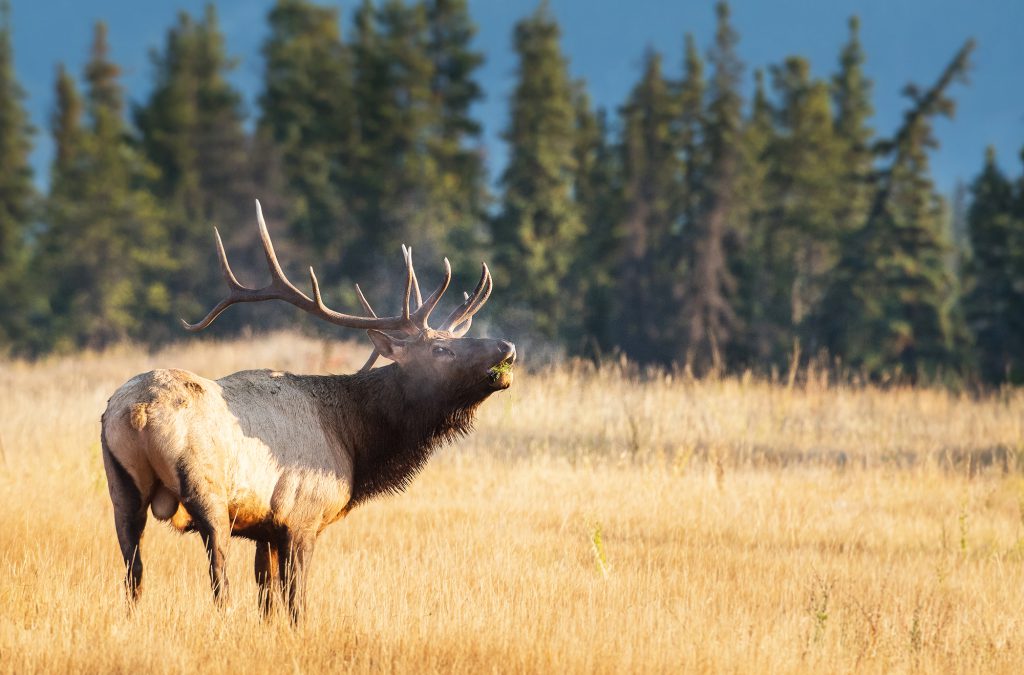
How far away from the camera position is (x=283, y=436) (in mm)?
5277

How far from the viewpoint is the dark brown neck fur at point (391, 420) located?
5.90 metres

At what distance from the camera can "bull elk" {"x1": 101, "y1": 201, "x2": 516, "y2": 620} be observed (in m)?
4.84

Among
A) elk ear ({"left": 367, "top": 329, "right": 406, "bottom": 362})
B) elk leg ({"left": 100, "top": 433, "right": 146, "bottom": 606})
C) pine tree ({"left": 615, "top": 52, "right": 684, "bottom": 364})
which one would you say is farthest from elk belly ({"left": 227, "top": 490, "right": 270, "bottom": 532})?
pine tree ({"left": 615, "top": 52, "right": 684, "bottom": 364})

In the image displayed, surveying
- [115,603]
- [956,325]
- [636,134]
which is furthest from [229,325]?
[115,603]

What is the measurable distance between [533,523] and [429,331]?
275cm

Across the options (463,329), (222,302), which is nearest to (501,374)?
(463,329)

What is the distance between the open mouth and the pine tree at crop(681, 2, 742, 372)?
32794mm

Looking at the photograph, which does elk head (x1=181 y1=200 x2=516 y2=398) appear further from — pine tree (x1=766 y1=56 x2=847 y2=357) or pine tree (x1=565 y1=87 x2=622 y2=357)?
pine tree (x1=766 y1=56 x2=847 y2=357)

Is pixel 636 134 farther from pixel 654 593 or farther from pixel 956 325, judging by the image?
pixel 654 593

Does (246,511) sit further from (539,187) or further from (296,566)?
(539,187)

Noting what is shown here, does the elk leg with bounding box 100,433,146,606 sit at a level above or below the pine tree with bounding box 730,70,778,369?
below

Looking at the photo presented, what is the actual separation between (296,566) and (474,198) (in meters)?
39.0

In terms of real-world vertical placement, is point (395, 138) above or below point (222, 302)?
above

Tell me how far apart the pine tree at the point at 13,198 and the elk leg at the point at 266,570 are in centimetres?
3724
